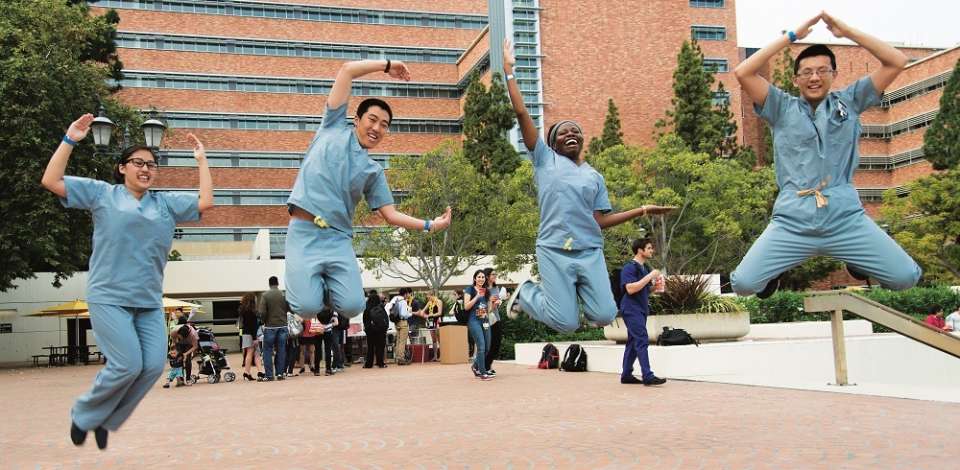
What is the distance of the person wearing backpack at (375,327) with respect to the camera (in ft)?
74.4

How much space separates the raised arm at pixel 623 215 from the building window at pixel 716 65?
65.8m

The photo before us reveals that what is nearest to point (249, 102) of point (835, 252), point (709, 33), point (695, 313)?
point (709, 33)

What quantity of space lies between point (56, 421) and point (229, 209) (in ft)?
184

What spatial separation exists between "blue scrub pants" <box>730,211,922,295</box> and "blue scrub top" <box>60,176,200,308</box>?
171 inches

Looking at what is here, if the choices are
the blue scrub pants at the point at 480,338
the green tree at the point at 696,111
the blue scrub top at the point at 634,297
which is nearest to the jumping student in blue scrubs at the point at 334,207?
the blue scrub top at the point at 634,297

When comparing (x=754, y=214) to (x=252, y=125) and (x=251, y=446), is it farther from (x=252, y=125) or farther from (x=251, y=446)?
(x=251, y=446)

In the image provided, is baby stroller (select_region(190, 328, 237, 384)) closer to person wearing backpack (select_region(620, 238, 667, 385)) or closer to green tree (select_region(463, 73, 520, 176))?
person wearing backpack (select_region(620, 238, 667, 385))

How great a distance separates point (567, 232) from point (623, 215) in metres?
0.50

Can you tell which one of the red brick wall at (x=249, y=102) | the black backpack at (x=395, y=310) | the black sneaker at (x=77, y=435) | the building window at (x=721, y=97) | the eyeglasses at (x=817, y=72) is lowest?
the black sneaker at (x=77, y=435)

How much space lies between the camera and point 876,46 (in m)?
6.60

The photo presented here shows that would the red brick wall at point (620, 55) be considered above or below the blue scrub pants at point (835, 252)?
above

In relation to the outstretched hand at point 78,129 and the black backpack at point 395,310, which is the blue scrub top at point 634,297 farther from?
the black backpack at point 395,310

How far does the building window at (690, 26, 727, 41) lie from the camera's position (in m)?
72.2

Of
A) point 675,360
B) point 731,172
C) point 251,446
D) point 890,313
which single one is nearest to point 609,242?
point 731,172
